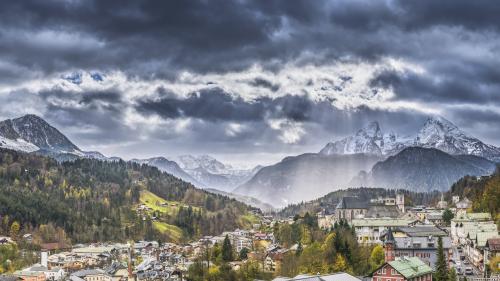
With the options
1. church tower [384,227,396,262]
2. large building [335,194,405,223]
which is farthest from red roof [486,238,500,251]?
large building [335,194,405,223]

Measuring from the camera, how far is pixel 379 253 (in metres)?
116

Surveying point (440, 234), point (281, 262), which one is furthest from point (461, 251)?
point (281, 262)

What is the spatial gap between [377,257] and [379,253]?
3.25ft

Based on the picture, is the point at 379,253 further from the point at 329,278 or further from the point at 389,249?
the point at 329,278

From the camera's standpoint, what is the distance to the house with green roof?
95.0m

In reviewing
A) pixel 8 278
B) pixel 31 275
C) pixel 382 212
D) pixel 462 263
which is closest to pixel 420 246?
pixel 462 263

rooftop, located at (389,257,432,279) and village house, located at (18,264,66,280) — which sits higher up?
rooftop, located at (389,257,432,279)

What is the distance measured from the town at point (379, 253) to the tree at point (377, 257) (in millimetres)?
272

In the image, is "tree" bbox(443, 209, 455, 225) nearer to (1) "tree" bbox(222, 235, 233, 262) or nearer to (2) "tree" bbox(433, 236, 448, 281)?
(1) "tree" bbox(222, 235, 233, 262)

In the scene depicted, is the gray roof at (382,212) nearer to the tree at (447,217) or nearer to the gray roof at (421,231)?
the tree at (447,217)

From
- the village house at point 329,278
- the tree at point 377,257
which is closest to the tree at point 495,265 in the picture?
the tree at point 377,257

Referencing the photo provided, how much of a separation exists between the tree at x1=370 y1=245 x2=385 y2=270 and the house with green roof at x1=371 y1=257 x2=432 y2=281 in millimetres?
15242

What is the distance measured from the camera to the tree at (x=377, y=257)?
373 feet

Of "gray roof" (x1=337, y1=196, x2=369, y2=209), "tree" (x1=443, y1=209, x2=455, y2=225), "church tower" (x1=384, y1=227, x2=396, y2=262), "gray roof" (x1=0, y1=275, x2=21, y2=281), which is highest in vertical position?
"gray roof" (x1=337, y1=196, x2=369, y2=209)
